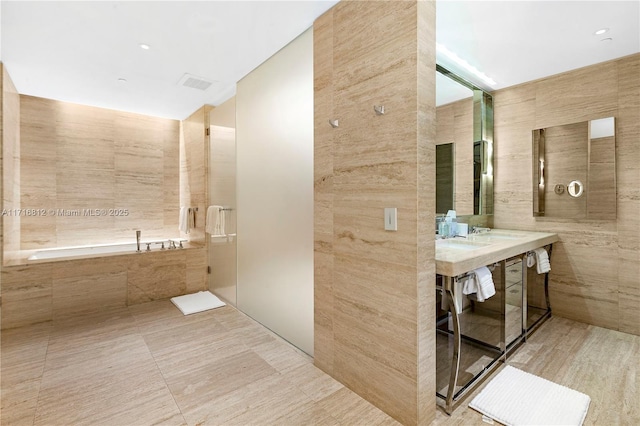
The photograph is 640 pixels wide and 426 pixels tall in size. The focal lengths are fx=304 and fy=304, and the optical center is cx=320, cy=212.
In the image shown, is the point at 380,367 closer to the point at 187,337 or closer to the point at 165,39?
the point at 187,337

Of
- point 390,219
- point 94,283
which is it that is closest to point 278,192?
point 390,219

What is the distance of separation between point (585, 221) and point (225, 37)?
3.53 metres

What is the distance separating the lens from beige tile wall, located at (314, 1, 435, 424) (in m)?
1.50

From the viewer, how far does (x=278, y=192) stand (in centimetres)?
257

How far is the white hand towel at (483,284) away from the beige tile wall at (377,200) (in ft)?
1.44

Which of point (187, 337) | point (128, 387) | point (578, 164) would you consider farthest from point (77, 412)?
point (578, 164)

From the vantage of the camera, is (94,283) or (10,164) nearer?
→ (10,164)

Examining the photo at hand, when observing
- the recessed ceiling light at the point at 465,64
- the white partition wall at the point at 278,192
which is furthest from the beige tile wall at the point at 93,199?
the recessed ceiling light at the point at 465,64

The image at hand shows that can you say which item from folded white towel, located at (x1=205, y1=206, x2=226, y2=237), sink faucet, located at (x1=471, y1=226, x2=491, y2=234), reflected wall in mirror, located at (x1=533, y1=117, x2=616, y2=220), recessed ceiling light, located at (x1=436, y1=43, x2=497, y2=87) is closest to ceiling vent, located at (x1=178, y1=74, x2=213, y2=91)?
folded white towel, located at (x1=205, y1=206, x2=226, y2=237)

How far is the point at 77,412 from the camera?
5.51 ft

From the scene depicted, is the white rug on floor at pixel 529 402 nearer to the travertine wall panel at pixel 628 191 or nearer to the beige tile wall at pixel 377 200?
the beige tile wall at pixel 377 200

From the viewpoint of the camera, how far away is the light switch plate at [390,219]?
1572mm

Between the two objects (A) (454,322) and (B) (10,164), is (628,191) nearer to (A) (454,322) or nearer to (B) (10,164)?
(A) (454,322)

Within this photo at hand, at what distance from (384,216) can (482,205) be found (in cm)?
209
